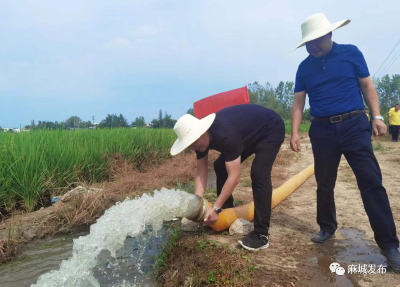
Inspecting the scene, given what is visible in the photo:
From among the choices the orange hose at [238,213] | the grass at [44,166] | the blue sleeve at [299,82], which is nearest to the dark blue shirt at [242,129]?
the blue sleeve at [299,82]

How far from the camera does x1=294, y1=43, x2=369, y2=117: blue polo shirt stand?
2.31 m

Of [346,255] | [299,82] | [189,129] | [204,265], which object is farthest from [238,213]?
[299,82]

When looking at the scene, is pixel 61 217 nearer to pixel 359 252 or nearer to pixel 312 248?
pixel 312 248

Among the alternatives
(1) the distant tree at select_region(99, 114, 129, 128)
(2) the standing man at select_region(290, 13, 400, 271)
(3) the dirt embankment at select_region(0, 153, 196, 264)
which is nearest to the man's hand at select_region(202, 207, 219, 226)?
(2) the standing man at select_region(290, 13, 400, 271)

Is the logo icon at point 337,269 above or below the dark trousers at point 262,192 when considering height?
below

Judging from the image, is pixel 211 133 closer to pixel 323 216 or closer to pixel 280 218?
pixel 323 216

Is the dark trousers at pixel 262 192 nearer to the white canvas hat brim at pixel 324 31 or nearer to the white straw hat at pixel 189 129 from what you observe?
the white straw hat at pixel 189 129

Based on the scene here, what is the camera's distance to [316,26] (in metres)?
2.35

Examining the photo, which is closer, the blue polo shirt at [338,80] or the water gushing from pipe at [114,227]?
the water gushing from pipe at [114,227]

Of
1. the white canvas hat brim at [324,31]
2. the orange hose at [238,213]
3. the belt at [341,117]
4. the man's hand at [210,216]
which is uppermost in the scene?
the white canvas hat brim at [324,31]

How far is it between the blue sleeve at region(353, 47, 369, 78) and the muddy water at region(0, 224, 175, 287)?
230 cm

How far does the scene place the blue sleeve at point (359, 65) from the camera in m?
2.29

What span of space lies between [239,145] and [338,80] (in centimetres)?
94

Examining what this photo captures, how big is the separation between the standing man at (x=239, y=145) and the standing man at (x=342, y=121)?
398mm
